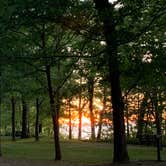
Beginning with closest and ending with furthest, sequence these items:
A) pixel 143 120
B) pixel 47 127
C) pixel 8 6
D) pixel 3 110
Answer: pixel 8 6 → pixel 143 120 → pixel 3 110 → pixel 47 127

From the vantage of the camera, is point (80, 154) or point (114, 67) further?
point (80, 154)

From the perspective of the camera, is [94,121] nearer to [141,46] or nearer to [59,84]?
[59,84]

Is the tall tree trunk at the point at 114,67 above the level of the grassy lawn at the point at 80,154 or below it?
above

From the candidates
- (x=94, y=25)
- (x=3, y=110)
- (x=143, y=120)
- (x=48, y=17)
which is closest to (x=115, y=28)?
(x=94, y=25)

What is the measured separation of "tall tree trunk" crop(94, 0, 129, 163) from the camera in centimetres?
1641

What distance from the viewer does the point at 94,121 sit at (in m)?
57.8

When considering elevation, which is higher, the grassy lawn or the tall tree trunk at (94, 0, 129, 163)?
the tall tree trunk at (94, 0, 129, 163)

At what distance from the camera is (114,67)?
1762 centimetres

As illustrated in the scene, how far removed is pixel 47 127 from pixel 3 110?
40.3 ft

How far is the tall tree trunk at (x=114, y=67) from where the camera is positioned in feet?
53.8

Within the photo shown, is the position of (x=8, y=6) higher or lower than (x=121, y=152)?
higher

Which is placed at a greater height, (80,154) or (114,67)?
(114,67)

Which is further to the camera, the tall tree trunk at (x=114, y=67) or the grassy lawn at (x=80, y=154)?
the grassy lawn at (x=80, y=154)

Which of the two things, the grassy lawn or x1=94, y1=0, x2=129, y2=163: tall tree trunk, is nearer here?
x1=94, y1=0, x2=129, y2=163: tall tree trunk
